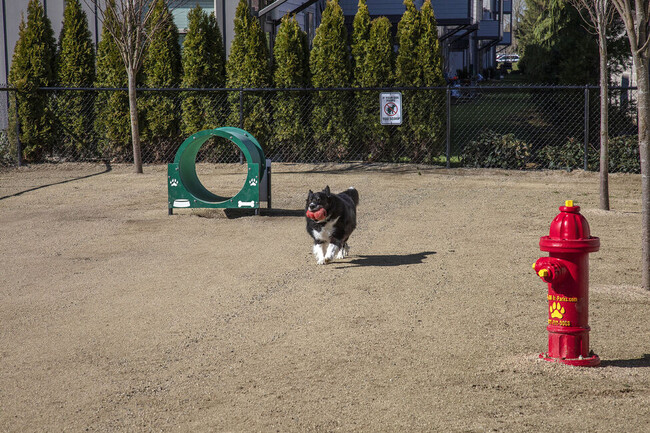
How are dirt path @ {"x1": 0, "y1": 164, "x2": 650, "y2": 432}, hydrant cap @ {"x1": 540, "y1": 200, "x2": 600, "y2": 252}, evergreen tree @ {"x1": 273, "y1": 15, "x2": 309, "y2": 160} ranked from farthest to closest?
1. evergreen tree @ {"x1": 273, "y1": 15, "x2": 309, "y2": 160}
2. hydrant cap @ {"x1": 540, "y1": 200, "x2": 600, "y2": 252}
3. dirt path @ {"x1": 0, "y1": 164, "x2": 650, "y2": 432}

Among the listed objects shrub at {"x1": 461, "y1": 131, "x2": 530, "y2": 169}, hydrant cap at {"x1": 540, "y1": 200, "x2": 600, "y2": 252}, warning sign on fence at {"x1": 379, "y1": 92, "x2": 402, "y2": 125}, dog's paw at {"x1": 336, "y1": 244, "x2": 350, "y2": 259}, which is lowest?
dog's paw at {"x1": 336, "y1": 244, "x2": 350, "y2": 259}

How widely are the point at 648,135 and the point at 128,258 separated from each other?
577 cm

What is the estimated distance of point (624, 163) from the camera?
16.6 meters

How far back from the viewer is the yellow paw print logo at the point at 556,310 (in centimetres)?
483

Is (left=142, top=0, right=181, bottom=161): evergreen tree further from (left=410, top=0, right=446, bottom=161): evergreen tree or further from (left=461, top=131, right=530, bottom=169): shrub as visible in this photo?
(left=461, top=131, right=530, bottom=169): shrub

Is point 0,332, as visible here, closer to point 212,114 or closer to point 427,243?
point 427,243

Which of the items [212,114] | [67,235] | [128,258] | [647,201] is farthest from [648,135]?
[212,114]

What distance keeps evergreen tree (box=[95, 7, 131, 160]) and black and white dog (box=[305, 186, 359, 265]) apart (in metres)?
11.7

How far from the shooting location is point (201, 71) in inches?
736

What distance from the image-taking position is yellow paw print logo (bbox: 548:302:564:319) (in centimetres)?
483

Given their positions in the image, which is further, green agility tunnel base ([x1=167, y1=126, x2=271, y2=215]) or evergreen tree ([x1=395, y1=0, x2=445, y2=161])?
Answer: evergreen tree ([x1=395, y1=0, x2=445, y2=161])

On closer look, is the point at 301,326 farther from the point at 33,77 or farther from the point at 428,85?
the point at 33,77

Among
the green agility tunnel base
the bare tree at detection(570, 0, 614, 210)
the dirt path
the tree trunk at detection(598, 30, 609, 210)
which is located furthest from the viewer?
the green agility tunnel base

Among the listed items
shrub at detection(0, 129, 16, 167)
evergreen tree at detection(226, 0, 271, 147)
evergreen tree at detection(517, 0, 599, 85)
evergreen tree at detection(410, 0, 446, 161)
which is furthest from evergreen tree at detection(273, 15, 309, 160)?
evergreen tree at detection(517, 0, 599, 85)
